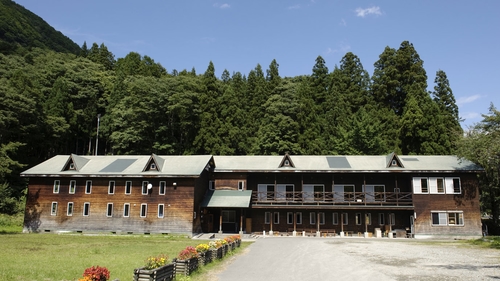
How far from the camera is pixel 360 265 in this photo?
15.0 metres

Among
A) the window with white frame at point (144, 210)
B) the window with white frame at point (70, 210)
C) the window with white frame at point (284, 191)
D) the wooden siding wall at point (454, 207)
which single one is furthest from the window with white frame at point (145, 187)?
the wooden siding wall at point (454, 207)

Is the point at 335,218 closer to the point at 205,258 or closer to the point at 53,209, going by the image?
the point at 205,258

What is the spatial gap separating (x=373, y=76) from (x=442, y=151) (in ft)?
64.3

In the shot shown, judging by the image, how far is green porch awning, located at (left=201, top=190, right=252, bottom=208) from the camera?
1216 inches

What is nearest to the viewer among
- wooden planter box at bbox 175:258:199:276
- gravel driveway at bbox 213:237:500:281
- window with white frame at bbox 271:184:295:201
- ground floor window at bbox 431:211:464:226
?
wooden planter box at bbox 175:258:199:276

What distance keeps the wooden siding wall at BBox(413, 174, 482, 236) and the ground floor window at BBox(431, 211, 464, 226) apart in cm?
24

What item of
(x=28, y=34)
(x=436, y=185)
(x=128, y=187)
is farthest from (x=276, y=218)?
(x=28, y=34)

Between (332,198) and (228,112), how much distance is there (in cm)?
2242

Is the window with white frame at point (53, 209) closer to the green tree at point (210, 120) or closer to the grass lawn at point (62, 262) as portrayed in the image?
the grass lawn at point (62, 262)

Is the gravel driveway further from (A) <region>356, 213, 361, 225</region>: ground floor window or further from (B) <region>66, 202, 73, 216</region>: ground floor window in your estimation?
(B) <region>66, 202, 73, 216</region>: ground floor window

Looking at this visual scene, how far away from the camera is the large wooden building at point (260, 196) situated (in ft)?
99.4

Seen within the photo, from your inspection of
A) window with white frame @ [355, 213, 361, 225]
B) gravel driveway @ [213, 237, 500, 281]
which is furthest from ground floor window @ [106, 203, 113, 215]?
window with white frame @ [355, 213, 361, 225]

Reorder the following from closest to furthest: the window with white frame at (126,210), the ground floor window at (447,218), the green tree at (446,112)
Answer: the ground floor window at (447,218), the window with white frame at (126,210), the green tree at (446,112)

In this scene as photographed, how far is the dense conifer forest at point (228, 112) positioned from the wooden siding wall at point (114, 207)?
899 centimetres
